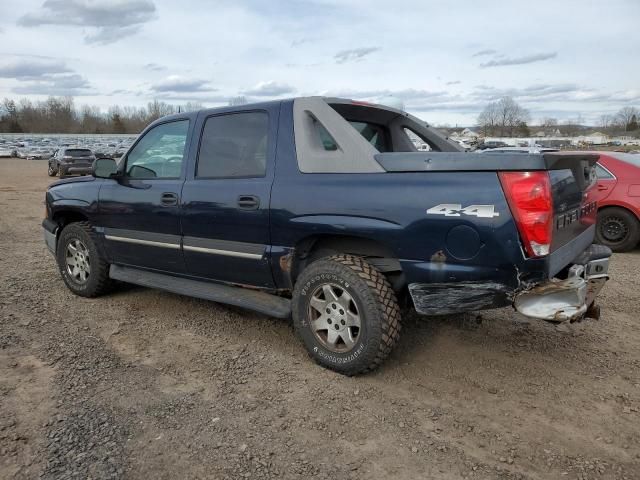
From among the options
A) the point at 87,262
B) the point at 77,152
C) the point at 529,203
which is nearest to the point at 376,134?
the point at 529,203

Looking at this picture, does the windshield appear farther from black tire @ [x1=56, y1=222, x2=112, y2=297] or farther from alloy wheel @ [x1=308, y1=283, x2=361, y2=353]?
alloy wheel @ [x1=308, y1=283, x2=361, y2=353]

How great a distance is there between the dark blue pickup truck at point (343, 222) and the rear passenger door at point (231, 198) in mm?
12

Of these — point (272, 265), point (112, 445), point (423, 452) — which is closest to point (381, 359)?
point (423, 452)

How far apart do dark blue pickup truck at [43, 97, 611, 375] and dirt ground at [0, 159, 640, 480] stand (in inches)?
15.5

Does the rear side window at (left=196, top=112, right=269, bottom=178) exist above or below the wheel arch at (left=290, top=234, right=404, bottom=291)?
above

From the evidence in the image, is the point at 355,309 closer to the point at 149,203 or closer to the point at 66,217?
the point at 149,203

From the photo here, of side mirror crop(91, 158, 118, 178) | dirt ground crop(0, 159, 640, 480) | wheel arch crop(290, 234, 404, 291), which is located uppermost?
side mirror crop(91, 158, 118, 178)

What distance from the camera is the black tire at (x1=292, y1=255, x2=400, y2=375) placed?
11.1 feet

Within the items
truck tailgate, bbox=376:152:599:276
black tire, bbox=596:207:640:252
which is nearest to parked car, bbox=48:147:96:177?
black tire, bbox=596:207:640:252

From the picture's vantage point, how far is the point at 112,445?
112 inches

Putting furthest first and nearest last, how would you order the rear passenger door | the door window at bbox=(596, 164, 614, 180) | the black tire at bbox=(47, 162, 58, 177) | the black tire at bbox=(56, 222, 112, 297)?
the black tire at bbox=(47, 162, 58, 177) < the door window at bbox=(596, 164, 614, 180) < the black tire at bbox=(56, 222, 112, 297) < the rear passenger door

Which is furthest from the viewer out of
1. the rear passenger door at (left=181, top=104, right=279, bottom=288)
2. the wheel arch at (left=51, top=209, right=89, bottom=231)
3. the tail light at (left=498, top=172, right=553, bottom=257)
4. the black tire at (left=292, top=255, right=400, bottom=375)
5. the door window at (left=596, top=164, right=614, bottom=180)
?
the door window at (left=596, top=164, right=614, bottom=180)

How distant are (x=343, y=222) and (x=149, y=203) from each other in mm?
1977

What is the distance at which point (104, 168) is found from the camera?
5012 mm
